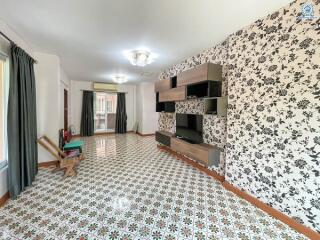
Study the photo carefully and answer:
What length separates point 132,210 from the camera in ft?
6.89

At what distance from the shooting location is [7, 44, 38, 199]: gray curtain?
2.30m

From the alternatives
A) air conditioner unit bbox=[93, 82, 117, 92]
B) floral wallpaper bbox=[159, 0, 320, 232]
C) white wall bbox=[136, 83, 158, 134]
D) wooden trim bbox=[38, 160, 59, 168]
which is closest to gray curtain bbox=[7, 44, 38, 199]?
wooden trim bbox=[38, 160, 59, 168]

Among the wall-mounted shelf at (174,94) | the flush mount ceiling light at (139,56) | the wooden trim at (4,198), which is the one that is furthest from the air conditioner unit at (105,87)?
the wooden trim at (4,198)

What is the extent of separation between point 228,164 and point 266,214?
31.4 inches

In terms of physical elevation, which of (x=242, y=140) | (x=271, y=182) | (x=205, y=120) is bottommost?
(x=271, y=182)

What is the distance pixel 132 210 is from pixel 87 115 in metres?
5.94

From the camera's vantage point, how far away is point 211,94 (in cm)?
289

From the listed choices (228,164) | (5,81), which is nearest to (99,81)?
(5,81)

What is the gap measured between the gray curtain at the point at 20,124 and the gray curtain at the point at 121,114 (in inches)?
199

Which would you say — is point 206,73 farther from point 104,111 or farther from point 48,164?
point 104,111

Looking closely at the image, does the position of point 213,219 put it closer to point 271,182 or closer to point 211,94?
point 271,182

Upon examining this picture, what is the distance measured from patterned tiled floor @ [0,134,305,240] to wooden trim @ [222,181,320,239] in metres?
0.07

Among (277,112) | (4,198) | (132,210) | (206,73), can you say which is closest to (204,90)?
(206,73)

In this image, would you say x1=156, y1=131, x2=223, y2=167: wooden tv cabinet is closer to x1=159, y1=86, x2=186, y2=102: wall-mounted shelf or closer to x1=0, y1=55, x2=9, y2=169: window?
x1=159, y1=86, x2=186, y2=102: wall-mounted shelf
